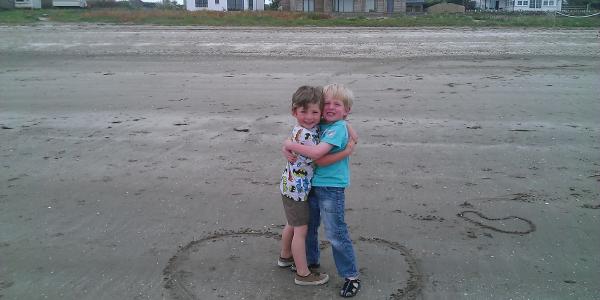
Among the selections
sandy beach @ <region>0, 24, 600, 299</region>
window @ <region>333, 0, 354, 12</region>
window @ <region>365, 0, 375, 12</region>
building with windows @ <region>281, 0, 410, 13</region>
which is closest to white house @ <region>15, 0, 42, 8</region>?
building with windows @ <region>281, 0, 410, 13</region>

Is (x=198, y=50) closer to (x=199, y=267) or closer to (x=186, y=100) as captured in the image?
(x=186, y=100)

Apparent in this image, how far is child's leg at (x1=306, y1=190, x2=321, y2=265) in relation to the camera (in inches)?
149

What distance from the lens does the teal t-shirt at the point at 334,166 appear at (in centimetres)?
355

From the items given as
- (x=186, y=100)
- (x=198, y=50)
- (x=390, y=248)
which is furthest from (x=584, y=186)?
(x=198, y=50)

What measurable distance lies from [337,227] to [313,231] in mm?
311

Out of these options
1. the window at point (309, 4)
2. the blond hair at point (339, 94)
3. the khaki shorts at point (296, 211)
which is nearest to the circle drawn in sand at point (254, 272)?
the khaki shorts at point (296, 211)

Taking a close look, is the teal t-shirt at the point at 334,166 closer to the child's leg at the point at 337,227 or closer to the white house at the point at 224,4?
the child's leg at the point at 337,227

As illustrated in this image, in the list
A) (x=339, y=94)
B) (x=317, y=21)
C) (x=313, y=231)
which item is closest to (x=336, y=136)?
(x=339, y=94)

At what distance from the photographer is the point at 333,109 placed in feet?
11.7

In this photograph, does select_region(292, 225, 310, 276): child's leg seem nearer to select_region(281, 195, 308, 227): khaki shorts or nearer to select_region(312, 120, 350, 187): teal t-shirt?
select_region(281, 195, 308, 227): khaki shorts

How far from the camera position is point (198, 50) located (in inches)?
642

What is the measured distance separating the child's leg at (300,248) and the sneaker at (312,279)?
36 mm

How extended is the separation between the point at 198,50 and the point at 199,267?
1298 cm

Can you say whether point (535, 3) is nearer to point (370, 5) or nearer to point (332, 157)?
point (370, 5)
